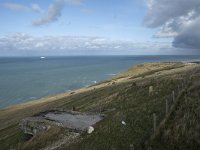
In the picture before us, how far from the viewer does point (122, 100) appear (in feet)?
137

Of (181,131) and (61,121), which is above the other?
(181,131)

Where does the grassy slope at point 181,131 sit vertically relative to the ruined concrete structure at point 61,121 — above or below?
above

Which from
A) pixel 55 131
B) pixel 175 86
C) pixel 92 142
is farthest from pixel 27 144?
pixel 175 86

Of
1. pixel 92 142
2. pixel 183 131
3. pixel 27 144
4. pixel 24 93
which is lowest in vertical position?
pixel 24 93

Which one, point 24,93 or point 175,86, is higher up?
point 175,86

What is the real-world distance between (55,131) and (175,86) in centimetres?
1651

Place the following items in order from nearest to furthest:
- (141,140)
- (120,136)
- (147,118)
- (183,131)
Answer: (183,131), (141,140), (120,136), (147,118)

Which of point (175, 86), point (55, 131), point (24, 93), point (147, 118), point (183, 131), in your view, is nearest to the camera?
point (183, 131)

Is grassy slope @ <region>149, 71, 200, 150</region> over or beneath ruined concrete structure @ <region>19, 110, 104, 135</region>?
over

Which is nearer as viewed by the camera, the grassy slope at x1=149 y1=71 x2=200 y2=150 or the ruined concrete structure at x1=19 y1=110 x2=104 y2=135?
the grassy slope at x1=149 y1=71 x2=200 y2=150

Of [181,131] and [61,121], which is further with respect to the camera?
[61,121]

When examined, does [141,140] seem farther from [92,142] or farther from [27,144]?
[27,144]

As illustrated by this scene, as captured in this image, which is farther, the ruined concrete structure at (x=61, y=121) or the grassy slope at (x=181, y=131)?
the ruined concrete structure at (x=61, y=121)

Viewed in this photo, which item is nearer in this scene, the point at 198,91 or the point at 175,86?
the point at 198,91
